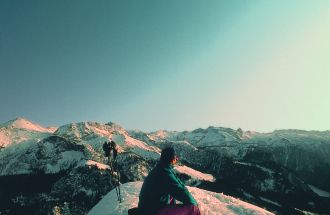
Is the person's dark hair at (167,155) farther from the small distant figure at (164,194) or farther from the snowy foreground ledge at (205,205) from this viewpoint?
the snowy foreground ledge at (205,205)

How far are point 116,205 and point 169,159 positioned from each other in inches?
502

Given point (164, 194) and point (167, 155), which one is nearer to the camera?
point (164, 194)

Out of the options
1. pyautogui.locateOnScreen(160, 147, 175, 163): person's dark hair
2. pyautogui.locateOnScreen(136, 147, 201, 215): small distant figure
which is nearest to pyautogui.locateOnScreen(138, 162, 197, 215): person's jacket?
pyautogui.locateOnScreen(136, 147, 201, 215): small distant figure

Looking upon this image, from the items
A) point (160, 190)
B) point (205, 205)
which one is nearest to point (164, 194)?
point (160, 190)

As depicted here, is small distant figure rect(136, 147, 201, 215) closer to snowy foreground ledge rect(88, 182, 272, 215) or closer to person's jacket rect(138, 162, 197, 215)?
person's jacket rect(138, 162, 197, 215)

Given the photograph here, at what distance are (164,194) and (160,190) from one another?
323mm

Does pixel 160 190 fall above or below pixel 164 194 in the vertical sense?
above

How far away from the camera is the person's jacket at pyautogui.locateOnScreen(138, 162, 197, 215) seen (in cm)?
1386

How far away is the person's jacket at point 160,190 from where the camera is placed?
45.5 feet

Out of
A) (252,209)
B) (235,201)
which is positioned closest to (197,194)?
(235,201)

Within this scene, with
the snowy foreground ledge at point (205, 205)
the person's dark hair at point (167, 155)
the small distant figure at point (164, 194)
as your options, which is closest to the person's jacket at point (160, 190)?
the small distant figure at point (164, 194)

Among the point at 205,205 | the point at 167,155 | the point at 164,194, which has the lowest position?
the point at 205,205

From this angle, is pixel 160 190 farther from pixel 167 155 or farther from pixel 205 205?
pixel 205 205

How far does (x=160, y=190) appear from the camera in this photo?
13984 millimetres
